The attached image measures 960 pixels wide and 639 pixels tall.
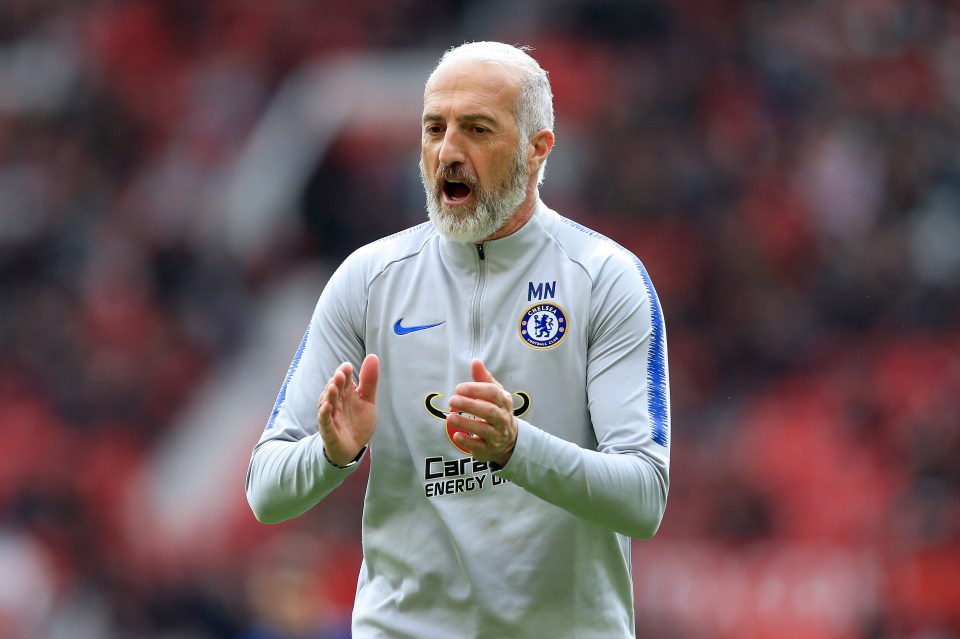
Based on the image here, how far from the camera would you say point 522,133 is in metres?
3.85

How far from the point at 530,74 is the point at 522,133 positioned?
0.52 feet

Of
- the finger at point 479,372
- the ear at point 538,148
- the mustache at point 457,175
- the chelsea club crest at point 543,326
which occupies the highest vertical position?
the ear at point 538,148

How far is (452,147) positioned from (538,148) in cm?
32

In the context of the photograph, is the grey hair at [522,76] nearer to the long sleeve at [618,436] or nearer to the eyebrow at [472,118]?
the eyebrow at [472,118]

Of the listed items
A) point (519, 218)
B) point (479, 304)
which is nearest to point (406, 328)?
point (479, 304)

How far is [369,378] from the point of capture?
135 inches

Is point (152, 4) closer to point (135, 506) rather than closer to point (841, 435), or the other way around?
point (135, 506)

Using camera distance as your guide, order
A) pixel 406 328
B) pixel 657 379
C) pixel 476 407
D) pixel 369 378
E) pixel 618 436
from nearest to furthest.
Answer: pixel 476 407
pixel 369 378
pixel 618 436
pixel 657 379
pixel 406 328

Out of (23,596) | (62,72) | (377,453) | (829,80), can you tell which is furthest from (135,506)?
(377,453)

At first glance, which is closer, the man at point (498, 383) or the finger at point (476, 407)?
the finger at point (476, 407)

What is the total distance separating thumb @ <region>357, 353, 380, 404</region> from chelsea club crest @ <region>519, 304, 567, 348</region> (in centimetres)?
46

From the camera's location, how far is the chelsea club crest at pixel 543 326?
369 cm

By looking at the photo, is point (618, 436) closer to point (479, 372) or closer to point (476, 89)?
point (479, 372)

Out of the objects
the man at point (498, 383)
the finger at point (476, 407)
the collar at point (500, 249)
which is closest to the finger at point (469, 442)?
the finger at point (476, 407)
